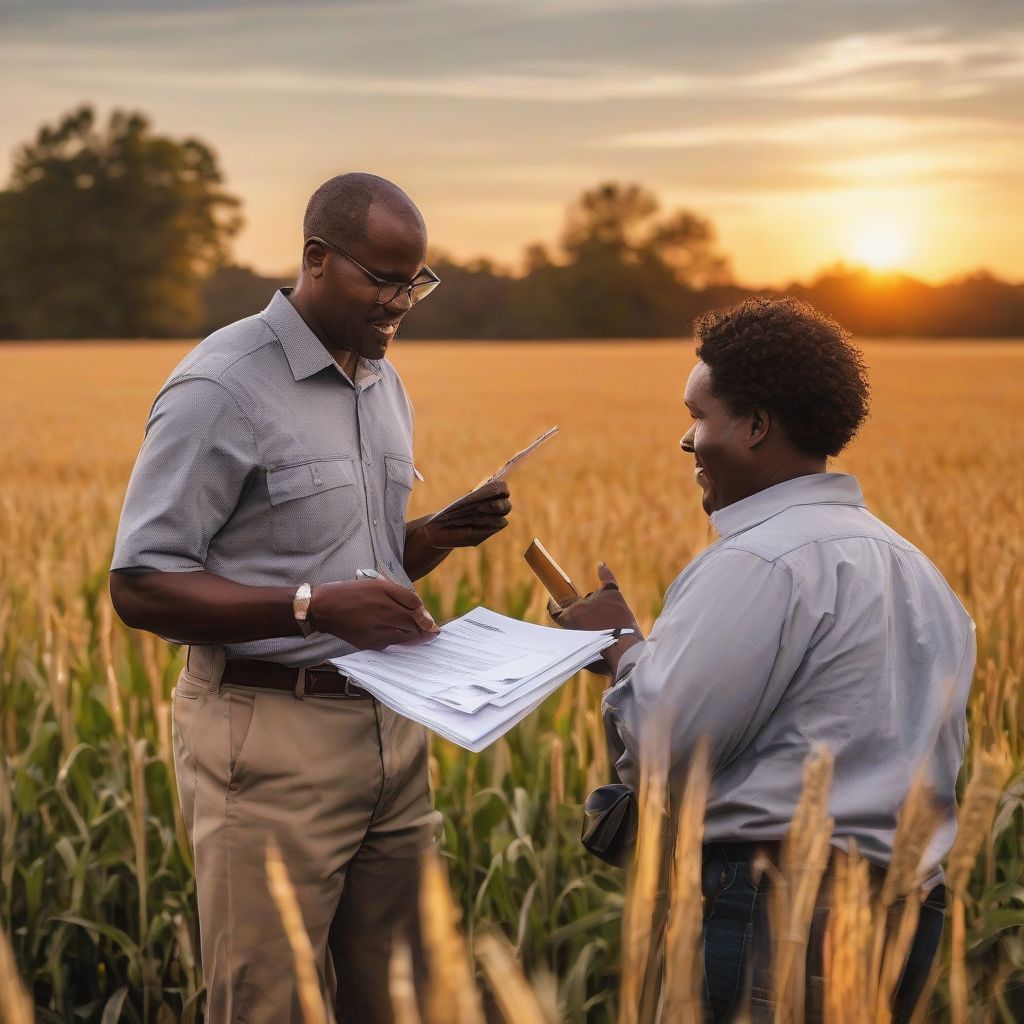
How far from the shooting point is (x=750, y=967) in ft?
5.73

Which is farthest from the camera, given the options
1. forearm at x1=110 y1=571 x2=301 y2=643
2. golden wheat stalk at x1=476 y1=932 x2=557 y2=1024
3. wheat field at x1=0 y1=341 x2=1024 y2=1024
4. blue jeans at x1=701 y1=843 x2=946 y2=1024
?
wheat field at x1=0 y1=341 x2=1024 y2=1024

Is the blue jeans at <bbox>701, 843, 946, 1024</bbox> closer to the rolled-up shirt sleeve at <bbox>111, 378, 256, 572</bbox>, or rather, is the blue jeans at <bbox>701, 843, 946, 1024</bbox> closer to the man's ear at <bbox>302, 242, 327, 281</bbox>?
the rolled-up shirt sleeve at <bbox>111, 378, 256, 572</bbox>

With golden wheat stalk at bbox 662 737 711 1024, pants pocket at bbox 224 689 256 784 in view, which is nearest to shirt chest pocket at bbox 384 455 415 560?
pants pocket at bbox 224 689 256 784

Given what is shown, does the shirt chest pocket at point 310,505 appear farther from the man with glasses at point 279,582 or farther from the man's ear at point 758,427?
the man's ear at point 758,427

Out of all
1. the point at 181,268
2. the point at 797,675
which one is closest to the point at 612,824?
the point at 797,675

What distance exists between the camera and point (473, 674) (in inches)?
86.9

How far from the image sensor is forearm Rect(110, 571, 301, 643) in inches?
87.2

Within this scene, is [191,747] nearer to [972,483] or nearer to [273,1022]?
[273,1022]

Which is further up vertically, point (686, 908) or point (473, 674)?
point (686, 908)

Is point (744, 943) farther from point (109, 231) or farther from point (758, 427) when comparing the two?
point (109, 231)

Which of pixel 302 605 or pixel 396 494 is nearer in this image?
pixel 302 605

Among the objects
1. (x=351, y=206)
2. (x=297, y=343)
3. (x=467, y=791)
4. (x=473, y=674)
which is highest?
(x=351, y=206)

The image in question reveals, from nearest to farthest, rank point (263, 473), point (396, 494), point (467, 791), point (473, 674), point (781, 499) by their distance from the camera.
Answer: point (781, 499) < point (473, 674) < point (263, 473) < point (396, 494) < point (467, 791)

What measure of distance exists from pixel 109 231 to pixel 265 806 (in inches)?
2846
